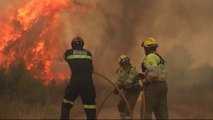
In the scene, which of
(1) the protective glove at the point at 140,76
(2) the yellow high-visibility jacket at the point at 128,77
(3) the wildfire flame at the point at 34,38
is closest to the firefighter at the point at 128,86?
(2) the yellow high-visibility jacket at the point at 128,77

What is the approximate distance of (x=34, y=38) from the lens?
16281 mm

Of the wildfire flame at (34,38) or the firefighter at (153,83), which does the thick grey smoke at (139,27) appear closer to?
the wildfire flame at (34,38)

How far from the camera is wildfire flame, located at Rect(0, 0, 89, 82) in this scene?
15.9 meters

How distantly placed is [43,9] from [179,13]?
8347mm

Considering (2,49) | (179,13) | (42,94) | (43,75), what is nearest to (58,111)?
(42,94)

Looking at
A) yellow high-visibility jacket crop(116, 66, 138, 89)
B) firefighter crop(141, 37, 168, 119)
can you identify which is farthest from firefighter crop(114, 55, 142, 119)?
firefighter crop(141, 37, 168, 119)

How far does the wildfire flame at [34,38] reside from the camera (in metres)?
15.9

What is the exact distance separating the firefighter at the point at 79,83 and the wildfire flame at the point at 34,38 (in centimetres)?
685

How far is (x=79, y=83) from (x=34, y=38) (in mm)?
7837

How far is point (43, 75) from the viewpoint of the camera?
16.0 m

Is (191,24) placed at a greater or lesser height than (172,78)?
greater

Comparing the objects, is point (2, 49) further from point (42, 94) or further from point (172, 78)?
point (172, 78)

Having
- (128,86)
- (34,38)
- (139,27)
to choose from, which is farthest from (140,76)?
(139,27)

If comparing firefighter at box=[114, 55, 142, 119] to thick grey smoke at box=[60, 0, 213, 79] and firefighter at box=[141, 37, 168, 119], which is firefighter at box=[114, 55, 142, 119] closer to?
firefighter at box=[141, 37, 168, 119]
